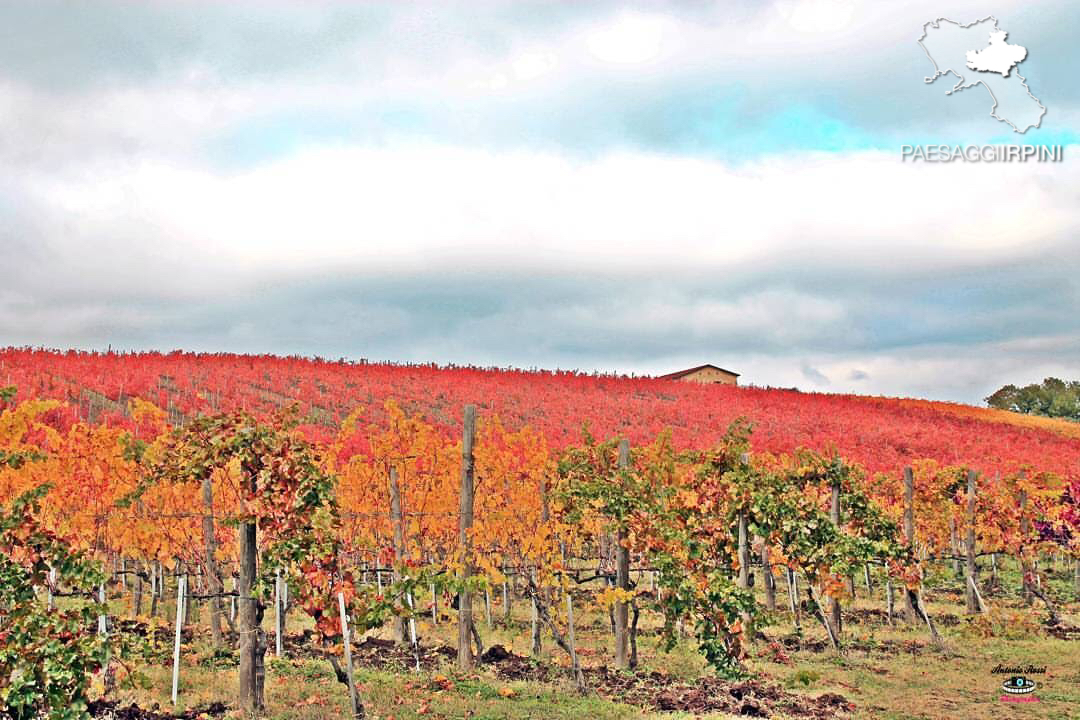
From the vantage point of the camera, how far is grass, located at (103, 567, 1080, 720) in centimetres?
951

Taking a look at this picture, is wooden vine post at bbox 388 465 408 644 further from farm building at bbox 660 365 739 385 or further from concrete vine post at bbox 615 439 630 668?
farm building at bbox 660 365 739 385

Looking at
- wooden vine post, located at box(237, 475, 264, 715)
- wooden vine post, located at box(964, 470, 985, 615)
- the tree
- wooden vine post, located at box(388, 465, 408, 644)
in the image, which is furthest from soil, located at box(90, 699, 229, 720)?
the tree

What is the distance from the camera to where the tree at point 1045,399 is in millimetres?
83688

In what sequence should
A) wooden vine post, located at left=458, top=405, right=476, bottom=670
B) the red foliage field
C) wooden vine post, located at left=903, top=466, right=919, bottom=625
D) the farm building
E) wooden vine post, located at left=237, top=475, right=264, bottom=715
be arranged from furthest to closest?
the farm building
the red foliage field
wooden vine post, located at left=903, top=466, right=919, bottom=625
wooden vine post, located at left=458, top=405, right=476, bottom=670
wooden vine post, located at left=237, top=475, right=264, bottom=715

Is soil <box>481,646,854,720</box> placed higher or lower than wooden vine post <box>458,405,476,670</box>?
lower

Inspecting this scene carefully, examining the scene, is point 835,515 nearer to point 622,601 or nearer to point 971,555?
point 622,601

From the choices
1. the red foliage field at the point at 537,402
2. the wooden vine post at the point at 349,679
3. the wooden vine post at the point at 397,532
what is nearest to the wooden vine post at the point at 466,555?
the wooden vine post at the point at 397,532

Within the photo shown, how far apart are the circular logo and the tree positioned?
260 ft

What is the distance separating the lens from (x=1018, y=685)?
11914mm

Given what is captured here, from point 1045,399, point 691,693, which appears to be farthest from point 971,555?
point 1045,399

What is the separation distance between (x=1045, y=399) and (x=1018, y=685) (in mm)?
84561

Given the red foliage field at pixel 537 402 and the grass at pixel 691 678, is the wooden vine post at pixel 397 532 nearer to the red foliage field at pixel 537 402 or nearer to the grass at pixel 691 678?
the grass at pixel 691 678

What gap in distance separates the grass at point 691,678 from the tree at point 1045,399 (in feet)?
251

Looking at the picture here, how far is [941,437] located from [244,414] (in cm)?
4228
